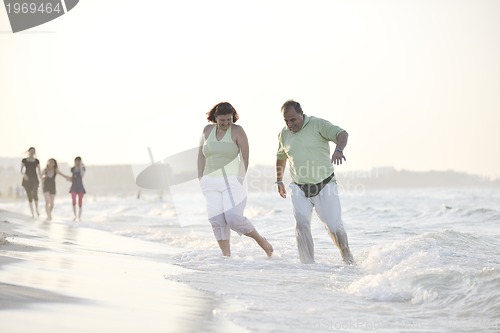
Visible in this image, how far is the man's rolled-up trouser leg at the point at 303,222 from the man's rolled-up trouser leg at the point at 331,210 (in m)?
0.12

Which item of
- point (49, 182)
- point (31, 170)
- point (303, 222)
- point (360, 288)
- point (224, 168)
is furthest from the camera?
point (49, 182)

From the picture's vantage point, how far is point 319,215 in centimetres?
700

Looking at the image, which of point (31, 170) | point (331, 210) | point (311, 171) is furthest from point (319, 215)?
point (31, 170)

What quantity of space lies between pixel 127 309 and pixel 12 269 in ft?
5.42

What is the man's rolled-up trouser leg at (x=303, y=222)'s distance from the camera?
23.0 feet

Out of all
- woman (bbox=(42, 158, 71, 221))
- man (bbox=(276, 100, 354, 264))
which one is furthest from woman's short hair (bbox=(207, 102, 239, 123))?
woman (bbox=(42, 158, 71, 221))

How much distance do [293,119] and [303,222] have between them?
1.09 metres

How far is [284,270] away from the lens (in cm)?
643

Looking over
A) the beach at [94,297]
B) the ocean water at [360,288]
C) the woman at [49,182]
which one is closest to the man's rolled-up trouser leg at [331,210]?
the ocean water at [360,288]

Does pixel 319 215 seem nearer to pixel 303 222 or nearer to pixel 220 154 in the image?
pixel 303 222

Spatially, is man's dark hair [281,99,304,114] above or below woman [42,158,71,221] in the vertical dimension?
above

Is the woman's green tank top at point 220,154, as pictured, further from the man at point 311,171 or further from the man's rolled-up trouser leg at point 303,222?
the man's rolled-up trouser leg at point 303,222

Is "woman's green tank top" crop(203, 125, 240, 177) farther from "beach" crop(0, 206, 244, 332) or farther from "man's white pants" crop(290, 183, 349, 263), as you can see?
"beach" crop(0, 206, 244, 332)

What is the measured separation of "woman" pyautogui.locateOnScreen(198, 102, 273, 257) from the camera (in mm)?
7215
